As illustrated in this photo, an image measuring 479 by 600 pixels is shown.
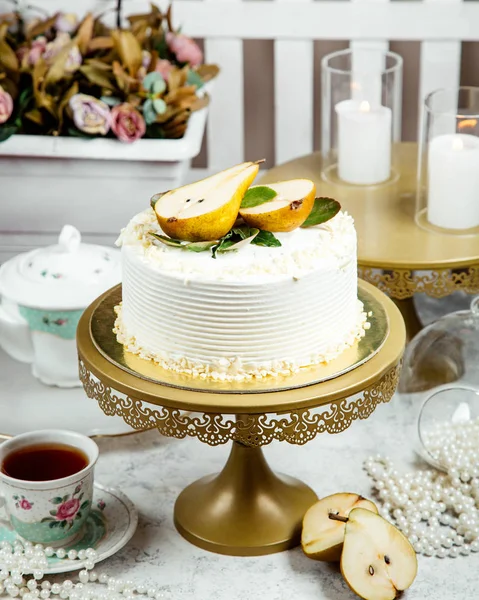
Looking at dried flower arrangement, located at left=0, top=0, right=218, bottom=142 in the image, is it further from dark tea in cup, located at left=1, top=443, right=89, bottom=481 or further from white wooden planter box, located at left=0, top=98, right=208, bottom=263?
dark tea in cup, located at left=1, top=443, right=89, bottom=481

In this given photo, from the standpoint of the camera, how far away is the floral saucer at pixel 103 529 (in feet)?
4.45

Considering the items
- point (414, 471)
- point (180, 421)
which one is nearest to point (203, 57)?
point (414, 471)

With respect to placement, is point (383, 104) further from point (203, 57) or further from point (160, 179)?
point (203, 57)

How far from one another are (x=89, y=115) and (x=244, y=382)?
90 centimetres

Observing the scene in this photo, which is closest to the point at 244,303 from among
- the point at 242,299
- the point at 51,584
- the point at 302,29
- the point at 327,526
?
the point at 242,299

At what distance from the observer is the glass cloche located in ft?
5.23

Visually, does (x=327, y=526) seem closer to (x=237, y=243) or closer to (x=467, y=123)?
(x=237, y=243)

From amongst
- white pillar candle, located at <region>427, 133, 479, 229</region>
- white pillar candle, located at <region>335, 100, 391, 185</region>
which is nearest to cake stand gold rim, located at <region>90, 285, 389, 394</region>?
white pillar candle, located at <region>427, 133, 479, 229</region>

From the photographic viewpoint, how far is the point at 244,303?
1.19m

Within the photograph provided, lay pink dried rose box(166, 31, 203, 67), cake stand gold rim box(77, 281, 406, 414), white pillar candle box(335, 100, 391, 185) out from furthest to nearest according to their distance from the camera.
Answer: pink dried rose box(166, 31, 203, 67) → white pillar candle box(335, 100, 391, 185) → cake stand gold rim box(77, 281, 406, 414)

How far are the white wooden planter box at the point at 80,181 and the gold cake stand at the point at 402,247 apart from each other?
211 millimetres

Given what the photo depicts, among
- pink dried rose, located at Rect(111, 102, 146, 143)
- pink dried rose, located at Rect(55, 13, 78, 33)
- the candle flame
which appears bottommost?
pink dried rose, located at Rect(111, 102, 146, 143)

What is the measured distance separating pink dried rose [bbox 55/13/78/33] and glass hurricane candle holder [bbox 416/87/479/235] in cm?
81

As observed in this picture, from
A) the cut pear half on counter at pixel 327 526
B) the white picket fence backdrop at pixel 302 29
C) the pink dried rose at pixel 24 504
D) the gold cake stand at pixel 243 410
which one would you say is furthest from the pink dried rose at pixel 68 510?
the white picket fence backdrop at pixel 302 29
